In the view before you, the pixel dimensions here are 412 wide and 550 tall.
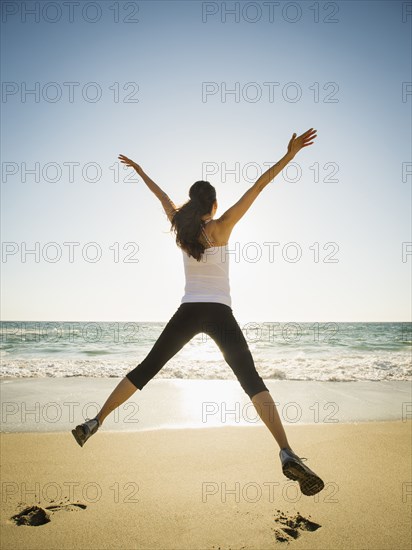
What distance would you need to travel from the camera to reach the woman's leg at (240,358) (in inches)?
114

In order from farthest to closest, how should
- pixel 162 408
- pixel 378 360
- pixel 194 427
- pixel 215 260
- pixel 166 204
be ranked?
pixel 378 360
pixel 162 408
pixel 194 427
pixel 166 204
pixel 215 260

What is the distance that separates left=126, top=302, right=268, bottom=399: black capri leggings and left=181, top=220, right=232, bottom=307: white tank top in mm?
51

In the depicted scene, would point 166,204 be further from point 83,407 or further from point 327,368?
point 327,368

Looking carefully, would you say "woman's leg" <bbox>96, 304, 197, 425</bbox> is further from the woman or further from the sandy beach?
the sandy beach

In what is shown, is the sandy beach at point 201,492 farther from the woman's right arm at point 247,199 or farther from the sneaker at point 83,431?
the woman's right arm at point 247,199

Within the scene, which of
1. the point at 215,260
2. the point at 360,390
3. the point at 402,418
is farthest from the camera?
the point at 360,390

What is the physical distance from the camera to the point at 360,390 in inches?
464

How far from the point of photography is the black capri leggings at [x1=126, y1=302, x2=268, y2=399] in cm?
296

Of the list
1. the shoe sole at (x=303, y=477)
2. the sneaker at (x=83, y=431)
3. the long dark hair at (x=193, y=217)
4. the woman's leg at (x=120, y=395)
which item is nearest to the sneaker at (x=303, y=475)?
the shoe sole at (x=303, y=477)

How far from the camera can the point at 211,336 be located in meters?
2.95

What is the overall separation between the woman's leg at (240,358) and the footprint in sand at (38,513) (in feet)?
9.13

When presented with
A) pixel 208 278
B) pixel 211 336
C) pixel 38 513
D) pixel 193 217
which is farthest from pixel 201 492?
pixel 193 217

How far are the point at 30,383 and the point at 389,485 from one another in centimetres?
1022

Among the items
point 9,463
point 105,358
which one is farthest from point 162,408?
point 105,358
